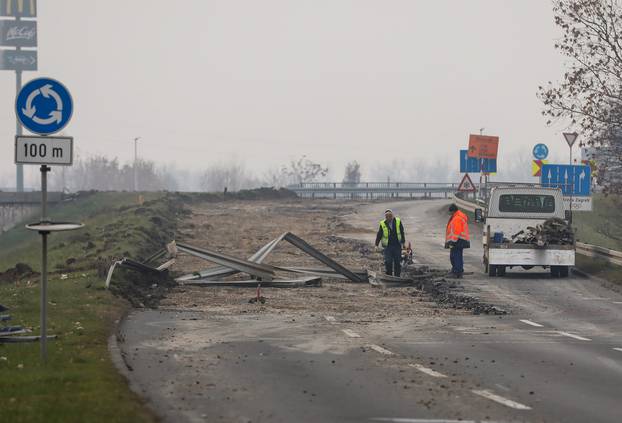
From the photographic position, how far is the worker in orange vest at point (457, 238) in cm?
2703

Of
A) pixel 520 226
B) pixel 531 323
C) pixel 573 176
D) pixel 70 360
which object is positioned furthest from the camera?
pixel 573 176

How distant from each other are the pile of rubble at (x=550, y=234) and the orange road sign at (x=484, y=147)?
88.6 ft

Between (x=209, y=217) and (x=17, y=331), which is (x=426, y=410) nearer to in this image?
(x=17, y=331)

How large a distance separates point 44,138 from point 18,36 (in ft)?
494

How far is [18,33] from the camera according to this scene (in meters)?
156

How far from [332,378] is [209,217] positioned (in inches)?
1782

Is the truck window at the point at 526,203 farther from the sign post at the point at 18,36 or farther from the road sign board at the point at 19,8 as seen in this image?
the road sign board at the point at 19,8

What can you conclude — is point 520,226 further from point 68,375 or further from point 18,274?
point 68,375

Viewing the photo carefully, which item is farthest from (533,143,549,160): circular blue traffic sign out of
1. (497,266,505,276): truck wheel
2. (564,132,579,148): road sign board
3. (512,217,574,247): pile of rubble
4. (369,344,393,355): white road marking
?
(369,344,393,355): white road marking

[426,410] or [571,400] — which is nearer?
[426,410]

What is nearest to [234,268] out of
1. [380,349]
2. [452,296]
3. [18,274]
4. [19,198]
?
[452,296]

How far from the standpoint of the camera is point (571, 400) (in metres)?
10.6

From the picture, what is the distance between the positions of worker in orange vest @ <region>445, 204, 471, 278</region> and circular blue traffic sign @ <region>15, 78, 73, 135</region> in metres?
15.4

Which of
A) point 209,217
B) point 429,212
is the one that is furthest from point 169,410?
point 429,212
